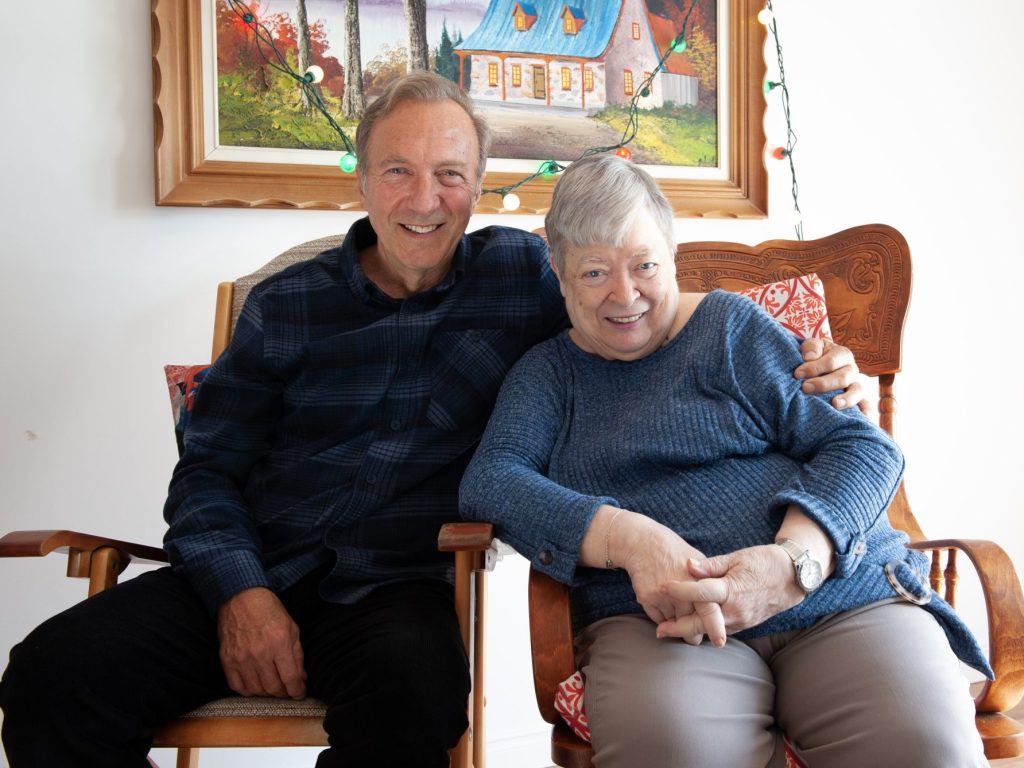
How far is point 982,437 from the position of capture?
2904 millimetres

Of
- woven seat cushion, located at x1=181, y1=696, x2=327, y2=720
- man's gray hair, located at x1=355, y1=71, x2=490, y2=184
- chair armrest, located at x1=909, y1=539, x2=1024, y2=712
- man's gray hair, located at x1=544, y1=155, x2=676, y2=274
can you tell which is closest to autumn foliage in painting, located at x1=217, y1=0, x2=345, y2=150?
man's gray hair, located at x1=355, y1=71, x2=490, y2=184

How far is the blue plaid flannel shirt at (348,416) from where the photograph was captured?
1582 millimetres

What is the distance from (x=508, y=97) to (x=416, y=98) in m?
0.76

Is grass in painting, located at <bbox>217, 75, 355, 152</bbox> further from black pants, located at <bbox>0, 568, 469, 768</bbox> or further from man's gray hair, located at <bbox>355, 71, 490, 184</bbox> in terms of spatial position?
black pants, located at <bbox>0, 568, 469, 768</bbox>

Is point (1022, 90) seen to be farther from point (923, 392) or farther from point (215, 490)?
point (215, 490)

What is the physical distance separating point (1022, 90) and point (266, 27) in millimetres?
2219

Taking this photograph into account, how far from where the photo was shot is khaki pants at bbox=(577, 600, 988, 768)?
1.14 m

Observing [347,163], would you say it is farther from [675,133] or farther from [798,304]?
[798,304]

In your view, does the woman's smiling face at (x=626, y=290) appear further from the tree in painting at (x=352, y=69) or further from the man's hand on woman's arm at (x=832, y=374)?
the tree in painting at (x=352, y=69)

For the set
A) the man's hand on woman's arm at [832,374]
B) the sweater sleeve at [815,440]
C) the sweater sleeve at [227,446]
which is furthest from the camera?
the sweater sleeve at [227,446]

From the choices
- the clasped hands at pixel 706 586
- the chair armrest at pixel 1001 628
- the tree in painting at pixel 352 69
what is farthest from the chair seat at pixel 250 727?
the tree in painting at pixel 352 69

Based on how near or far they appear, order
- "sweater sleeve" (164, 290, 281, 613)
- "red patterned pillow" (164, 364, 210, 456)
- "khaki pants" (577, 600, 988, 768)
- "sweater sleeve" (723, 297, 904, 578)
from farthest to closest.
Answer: "red patterned pillow" (164, 364, 210, 456) → "sweater sleeve" (164, 290, 281, 613) → "sweater sleeve" (723, 297, 904, 578) → "khaki pants" (577, 600, 988, 768)

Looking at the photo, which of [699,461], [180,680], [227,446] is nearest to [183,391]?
[227,446]

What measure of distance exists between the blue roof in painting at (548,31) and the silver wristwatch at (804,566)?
1556mm
